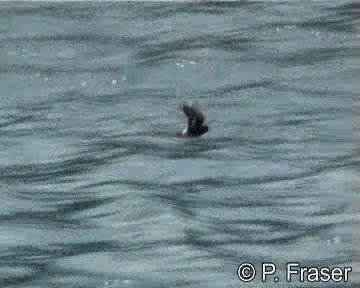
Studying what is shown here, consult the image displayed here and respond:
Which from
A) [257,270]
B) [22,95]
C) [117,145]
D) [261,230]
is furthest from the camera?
[22,95]

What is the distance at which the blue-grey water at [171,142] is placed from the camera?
5.15 meters

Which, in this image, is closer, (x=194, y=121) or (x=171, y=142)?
(x=171, y=142)

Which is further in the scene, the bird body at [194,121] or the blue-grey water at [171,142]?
the bird body at [194,121]

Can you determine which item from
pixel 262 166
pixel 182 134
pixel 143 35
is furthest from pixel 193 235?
pixel 143 35

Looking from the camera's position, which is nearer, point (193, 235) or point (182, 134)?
point (193, 235)

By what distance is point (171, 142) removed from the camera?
639 cm

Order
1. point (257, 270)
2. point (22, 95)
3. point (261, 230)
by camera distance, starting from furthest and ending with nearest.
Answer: point (22, 95) < point (261, 230) < point (257, 270)

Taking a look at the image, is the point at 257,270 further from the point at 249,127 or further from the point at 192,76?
the point at 192,76

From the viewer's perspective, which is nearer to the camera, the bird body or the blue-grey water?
the blue-grey water

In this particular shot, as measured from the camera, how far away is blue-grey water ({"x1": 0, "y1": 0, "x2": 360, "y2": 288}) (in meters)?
5.15

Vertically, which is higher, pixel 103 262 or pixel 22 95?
pixel 103 262

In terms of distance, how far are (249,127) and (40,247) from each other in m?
1.57

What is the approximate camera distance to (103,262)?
5070 mm

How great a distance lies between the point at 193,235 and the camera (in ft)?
17.6
